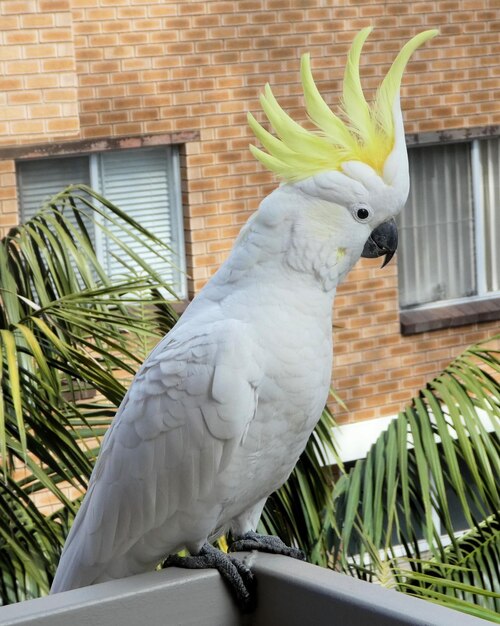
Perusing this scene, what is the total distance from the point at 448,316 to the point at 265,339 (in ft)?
15.1

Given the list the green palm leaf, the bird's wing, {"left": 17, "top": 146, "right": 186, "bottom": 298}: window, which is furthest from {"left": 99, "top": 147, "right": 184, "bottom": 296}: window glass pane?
the bird's wing

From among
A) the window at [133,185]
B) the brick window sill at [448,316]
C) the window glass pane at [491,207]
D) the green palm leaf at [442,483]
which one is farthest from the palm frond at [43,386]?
the window glass pane at [491,207]

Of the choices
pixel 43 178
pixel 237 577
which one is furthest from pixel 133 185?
pixel 237 577

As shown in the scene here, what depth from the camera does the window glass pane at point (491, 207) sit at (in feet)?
21.5

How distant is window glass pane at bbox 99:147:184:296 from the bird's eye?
3.65 meters

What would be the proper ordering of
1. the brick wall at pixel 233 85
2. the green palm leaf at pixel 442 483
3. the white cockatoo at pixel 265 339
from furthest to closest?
the brick wall at pixel 233 85
the green palm leaf at pixel 442 483
the white cockatoo at pixel 265 339

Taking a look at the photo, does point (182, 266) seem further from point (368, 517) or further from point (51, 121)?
point (368, 517)

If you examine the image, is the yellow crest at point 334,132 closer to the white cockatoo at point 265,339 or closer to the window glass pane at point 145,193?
the white cockatoo at point 265,339

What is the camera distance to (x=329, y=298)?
6.26 feet

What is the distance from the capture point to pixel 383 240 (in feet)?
6.39

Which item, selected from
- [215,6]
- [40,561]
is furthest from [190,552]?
[215,6]

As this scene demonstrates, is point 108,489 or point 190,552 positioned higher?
point 108,489

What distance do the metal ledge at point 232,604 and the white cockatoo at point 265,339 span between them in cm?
8

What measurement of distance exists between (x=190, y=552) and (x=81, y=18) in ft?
12.0
